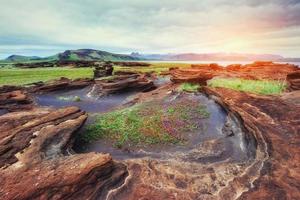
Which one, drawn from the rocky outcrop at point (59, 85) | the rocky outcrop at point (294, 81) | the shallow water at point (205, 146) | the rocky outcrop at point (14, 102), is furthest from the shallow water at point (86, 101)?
the rocky outcrop at point (294, 81)

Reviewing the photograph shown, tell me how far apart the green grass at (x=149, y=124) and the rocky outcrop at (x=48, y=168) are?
4.52 metres

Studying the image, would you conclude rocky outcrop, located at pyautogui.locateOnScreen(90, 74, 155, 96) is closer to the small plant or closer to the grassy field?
the small plant

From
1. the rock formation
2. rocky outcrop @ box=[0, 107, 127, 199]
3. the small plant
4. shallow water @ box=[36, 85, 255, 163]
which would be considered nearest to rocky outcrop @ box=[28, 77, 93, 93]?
the small plant

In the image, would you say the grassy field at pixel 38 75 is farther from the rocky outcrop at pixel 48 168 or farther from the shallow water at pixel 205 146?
the rocky outcrop at pixel 48 168

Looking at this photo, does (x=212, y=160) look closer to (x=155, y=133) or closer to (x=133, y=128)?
(x=155, y=133)

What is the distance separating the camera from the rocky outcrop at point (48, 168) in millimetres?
9195

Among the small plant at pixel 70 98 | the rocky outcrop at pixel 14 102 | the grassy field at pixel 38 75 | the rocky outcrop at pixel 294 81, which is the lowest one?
the grassy field at pixel 38 75

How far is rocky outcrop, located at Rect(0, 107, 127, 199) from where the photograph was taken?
362 inches

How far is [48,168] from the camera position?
1034 centimetres

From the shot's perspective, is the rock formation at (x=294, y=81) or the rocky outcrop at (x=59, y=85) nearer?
the rock formation at (x=294, y=81)

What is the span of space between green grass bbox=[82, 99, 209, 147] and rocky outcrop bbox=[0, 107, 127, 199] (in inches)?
178

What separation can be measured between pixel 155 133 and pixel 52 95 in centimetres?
2348

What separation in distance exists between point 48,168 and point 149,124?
9.92m

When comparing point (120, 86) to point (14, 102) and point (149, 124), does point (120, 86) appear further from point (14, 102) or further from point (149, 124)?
point (149, 124)
